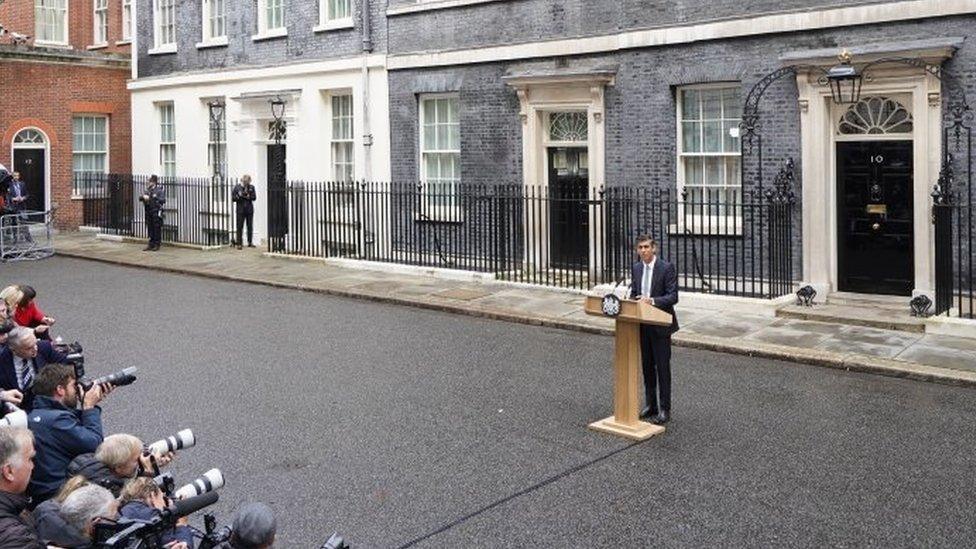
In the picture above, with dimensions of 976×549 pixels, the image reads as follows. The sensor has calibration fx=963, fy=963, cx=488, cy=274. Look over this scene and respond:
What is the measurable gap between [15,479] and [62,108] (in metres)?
25.3

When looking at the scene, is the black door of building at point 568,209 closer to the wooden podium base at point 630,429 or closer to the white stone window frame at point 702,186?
the white stone window frame at point 702,186

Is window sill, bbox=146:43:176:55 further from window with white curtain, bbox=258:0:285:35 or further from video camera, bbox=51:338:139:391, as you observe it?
video camera, bbox=51:338:139:391

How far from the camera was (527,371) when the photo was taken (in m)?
10.6

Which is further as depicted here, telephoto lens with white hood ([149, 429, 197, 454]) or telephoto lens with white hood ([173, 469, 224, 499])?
telephoto lens with white hood ([149, 429, 197, 454])

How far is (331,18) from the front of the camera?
860 inches

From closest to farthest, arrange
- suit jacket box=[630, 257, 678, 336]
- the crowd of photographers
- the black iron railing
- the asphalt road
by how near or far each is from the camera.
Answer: the crowd of photographers < the asphalt road < suit jacket box=[630, 257, 678, 336] < the black iron railing

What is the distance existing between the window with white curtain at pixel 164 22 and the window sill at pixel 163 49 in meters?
0.11

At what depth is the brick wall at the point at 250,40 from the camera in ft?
69.3

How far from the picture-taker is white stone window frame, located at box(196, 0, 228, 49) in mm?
24906

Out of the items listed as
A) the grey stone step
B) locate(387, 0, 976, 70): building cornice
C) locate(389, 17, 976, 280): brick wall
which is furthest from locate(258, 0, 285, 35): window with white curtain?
the grey stone step

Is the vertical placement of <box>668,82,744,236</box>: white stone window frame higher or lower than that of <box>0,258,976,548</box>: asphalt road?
higher

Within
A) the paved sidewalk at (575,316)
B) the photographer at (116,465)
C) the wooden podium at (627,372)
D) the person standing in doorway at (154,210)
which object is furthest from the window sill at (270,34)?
the photographer at (116,465)

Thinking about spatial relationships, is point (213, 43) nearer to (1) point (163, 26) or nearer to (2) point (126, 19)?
(1) point (163, 26)

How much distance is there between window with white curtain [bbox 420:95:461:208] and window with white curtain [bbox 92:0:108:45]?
52.2 feet
